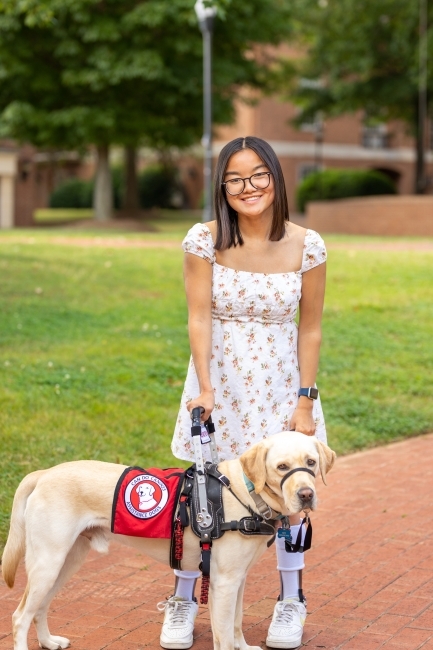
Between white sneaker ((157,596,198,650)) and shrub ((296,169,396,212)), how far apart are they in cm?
3545

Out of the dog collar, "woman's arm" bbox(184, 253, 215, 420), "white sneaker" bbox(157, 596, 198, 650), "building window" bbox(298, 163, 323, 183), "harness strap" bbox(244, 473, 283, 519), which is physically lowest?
"white sneaker" bbox(157, 596, 198, 650)

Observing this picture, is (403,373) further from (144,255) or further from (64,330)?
(144,255)

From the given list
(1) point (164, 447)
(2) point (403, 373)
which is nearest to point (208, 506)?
(1) point (164, 447)

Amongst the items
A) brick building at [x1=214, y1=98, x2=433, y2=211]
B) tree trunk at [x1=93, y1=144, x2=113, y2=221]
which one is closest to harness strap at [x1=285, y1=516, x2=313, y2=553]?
tree trunk at [x1=93, y1=144, x2=113, y2=221]

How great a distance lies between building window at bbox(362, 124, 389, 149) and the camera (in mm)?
48125

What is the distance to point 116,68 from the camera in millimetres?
27234

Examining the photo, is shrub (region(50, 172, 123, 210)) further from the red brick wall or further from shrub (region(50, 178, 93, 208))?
the red brick wall

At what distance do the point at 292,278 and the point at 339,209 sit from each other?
80.8ft

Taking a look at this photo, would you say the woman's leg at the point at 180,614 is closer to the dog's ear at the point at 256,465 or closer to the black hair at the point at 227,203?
the dog's ear at the point at 256,465

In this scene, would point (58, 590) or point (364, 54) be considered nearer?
point (58, 590)

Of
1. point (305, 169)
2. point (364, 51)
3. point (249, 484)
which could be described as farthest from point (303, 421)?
point (305, 169)

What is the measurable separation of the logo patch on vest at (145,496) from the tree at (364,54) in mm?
28590

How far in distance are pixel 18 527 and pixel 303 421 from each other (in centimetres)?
122

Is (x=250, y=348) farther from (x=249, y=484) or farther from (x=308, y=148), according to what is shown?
(x=308, y=148)
